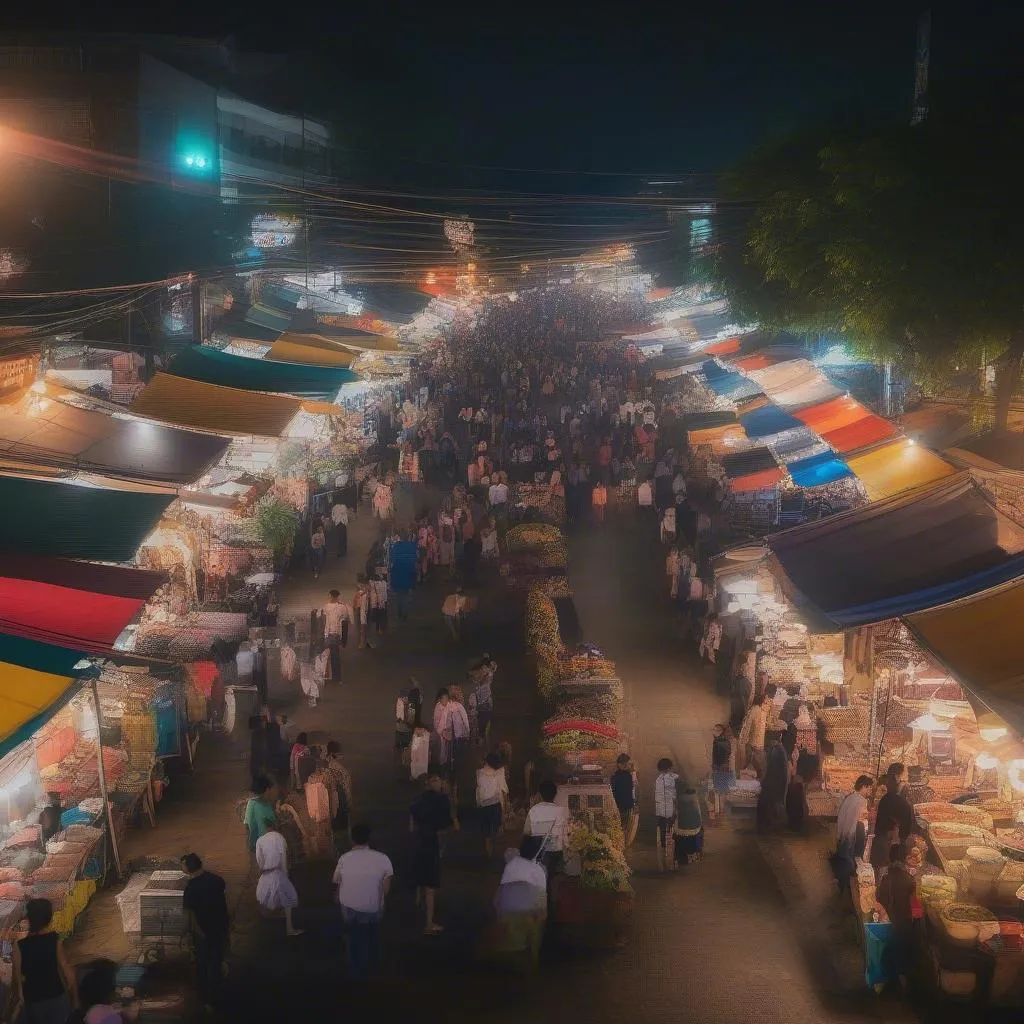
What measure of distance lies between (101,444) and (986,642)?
9.91 metres

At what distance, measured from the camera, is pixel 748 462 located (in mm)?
20594

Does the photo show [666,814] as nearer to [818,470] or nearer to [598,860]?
[598,860]

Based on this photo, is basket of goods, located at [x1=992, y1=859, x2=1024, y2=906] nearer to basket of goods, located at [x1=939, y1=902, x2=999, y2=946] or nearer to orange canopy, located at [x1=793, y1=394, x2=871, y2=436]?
basket of goods, located at [x1=939, y1=902, x2=999, y2=946]

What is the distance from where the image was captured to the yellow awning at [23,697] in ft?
26.8

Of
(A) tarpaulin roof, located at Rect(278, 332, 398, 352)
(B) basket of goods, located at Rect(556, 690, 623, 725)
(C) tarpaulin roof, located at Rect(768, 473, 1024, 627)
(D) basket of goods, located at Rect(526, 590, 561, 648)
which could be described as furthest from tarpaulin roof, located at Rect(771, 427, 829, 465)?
(A) tarpaulin roof, located at Rect(278, 332, 398, 352)

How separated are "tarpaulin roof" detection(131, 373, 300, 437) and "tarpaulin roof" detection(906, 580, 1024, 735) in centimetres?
967

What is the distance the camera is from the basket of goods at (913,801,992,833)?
Answer: 1038 cm

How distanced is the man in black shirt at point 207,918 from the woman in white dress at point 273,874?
2.81 feet

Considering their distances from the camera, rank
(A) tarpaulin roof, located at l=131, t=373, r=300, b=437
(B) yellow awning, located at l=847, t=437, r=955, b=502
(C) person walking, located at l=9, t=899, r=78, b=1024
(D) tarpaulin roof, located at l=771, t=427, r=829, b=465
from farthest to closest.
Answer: (D) tarpaulin roof, located at l=771, t=427, r=829, b=465
(A) tarpaulin roof, located at l=131, t=373, r=300, b=437
(B) yellow awning, located at l=847, t=437, r=955, b=502
(C) person walking, located at l=9, t=899, r=78, b=1024

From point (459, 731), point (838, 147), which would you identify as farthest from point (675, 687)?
point (838, 147)

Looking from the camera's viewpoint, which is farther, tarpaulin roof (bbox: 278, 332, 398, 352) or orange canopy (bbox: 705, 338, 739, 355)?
orange canopy (bbox: 705, 338, 739, 355)

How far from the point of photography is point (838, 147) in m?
19.1

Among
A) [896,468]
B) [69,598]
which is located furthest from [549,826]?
[896,468]

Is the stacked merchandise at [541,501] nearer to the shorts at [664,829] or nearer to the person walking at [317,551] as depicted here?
the person walking at [317,551]
